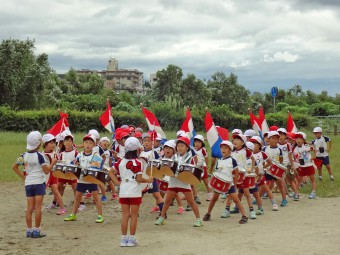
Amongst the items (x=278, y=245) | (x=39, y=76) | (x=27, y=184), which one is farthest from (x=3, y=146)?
(x=278, y=245)

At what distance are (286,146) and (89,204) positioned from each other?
16.6 feet

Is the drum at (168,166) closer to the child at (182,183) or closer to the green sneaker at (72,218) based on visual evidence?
the child at (182,183)

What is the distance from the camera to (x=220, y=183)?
10055mm

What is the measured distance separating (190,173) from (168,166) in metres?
0.45

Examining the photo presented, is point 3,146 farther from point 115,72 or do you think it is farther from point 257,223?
point 115,72

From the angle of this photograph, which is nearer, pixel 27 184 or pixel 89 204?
pixel 27 184

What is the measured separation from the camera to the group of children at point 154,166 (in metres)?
8.52

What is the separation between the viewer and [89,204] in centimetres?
1256

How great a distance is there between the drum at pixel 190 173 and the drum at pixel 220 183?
54cm

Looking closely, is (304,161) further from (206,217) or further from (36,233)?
(36,233)

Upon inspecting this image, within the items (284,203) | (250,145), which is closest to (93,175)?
(250,145)

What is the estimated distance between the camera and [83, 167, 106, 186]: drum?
394 inches

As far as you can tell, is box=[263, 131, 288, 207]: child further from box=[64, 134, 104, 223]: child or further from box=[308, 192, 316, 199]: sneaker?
box=[64, 134, 104, 223]: child

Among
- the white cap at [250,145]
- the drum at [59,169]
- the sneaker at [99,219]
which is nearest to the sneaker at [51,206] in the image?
the drum at [59,169]
